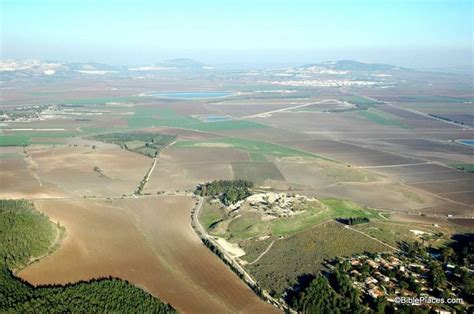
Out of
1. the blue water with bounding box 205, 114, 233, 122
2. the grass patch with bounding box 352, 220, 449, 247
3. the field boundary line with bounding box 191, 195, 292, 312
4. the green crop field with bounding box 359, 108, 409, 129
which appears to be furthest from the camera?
the blue water with bounding box 205, 114, 233, 122

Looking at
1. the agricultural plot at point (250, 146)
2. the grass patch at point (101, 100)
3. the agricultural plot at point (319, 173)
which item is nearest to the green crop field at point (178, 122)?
the agricultural plot at point (250, 146)

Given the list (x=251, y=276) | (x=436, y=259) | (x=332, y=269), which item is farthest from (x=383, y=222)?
(x=251, y=276)

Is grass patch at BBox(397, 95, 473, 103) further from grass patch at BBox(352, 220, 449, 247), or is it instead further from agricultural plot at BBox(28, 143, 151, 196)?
grass patch at BBox(352, 220, 449, 247)

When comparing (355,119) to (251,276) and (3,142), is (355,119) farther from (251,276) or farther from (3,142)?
(251,276)

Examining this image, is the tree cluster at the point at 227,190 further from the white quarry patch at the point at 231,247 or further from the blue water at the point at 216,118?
the blue water at the point at 216,118

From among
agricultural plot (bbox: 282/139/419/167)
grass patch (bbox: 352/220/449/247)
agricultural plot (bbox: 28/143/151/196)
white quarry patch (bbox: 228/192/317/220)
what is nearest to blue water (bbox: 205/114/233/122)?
agricultural plot (bbox: 282/139/419/167)

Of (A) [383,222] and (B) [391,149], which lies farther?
(B) [391,149]
